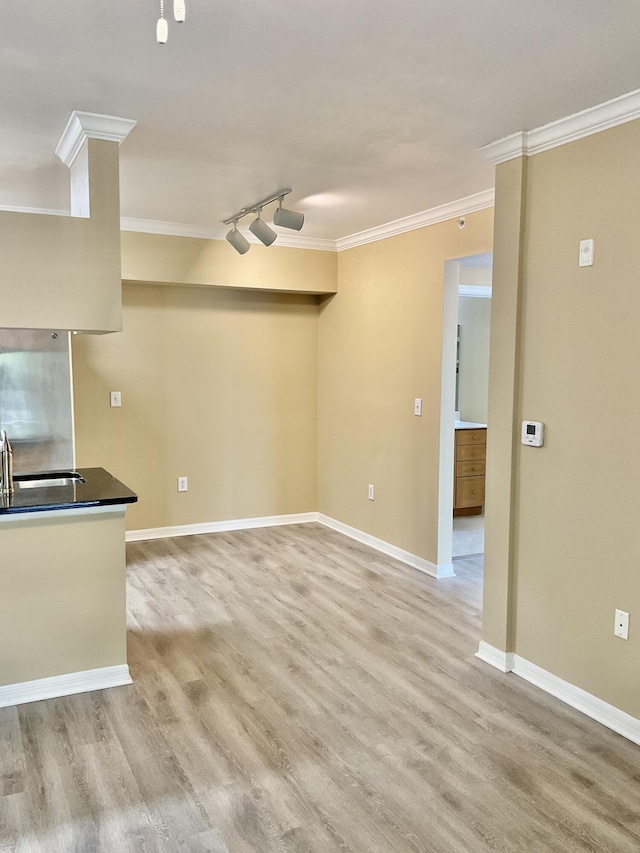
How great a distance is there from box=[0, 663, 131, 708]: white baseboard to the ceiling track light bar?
2666 millimetres

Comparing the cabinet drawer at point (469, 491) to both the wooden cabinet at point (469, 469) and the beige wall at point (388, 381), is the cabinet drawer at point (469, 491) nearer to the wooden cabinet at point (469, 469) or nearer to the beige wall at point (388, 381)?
the wooden cabinet at point (469, 469)

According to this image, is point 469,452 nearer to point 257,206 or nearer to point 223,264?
point 223,264

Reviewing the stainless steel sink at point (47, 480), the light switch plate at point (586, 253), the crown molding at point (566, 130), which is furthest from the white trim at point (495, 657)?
the crown molding at point (566, 130)

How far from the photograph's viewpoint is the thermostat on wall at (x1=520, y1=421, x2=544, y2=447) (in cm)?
295

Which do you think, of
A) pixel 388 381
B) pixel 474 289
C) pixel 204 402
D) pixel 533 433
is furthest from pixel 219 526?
pixel 533 433

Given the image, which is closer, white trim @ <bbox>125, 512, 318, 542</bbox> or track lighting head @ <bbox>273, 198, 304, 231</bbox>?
track lighting head @ <bbox>273, 198, 304, 231</bbox>

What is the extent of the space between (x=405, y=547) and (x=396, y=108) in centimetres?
312

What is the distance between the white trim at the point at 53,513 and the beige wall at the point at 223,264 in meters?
2.42

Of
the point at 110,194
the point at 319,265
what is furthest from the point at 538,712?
the point at 319,265

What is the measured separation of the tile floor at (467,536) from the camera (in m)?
5.15

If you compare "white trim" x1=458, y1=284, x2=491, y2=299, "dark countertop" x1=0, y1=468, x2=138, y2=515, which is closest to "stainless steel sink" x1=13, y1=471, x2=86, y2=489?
"dark countertop" x1=0, y1=468, x2=138, y2=515

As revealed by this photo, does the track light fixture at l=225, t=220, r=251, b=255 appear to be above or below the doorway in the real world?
above

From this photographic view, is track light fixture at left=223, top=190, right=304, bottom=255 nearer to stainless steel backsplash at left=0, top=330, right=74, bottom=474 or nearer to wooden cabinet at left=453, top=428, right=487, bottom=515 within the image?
stainless steel backsplash at left=0, top=330, right=74, bottom=474

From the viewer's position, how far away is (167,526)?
539 cm
